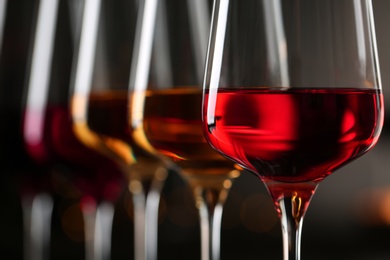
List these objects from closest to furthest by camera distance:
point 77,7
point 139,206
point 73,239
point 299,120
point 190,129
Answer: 1. point 299,120
2. point 190,129
3. point 139,206
4. point 77,7
5. point 73,239

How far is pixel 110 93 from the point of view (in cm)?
72

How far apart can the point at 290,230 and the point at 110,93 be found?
312 millimetres

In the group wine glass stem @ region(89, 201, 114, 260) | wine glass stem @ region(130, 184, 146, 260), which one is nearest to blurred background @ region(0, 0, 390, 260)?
wine glass stem @ region(89, 201, 114, 260)

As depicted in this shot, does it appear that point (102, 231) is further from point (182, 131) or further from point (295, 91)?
point (295, 91)

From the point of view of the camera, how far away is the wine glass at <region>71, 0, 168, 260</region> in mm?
706

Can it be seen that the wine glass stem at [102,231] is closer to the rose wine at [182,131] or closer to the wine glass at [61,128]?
the wine glass at [61,128]

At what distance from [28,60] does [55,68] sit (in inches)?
3.7

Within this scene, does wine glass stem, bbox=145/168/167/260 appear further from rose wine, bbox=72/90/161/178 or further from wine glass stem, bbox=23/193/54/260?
wine glass stem, bbox=23/193/54/260

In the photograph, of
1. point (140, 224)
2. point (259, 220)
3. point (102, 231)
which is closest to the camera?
point (140, 224)

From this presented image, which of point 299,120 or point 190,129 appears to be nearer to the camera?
point 299,120

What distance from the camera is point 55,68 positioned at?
36.0 inches

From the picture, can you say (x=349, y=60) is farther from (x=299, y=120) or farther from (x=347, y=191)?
(x=347, y=191)

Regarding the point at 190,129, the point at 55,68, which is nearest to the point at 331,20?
the point at 190,129

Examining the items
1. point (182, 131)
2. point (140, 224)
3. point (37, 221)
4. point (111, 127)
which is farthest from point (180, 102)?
point (37, 221)
